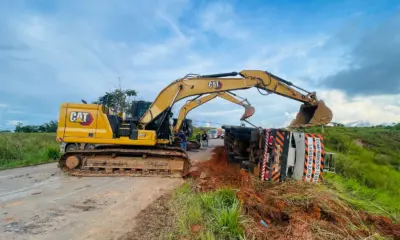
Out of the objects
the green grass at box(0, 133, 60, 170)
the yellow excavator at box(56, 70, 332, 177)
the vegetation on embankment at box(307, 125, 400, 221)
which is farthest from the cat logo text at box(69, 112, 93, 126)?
the vegetation on embankment at box(307, 125, 400, 221)

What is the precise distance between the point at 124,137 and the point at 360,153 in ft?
32.6

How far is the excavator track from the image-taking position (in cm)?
943

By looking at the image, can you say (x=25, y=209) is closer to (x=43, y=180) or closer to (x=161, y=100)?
(x=43, y=180)

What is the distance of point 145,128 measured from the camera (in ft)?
34.8

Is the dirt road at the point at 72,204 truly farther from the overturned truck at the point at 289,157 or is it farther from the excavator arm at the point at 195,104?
the excavator arm at the point at 195,104

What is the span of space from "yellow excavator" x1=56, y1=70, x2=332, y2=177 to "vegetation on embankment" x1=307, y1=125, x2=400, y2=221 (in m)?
2.21

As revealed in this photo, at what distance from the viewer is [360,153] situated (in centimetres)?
1252

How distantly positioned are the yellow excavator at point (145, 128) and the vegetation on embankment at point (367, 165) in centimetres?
221

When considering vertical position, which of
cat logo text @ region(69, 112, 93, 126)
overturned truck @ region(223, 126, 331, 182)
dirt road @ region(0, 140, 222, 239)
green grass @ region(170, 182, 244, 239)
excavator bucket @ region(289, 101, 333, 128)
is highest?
excavator bucket @ region(289, 101, 333, 128)

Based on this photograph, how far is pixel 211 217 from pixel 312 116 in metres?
7.74

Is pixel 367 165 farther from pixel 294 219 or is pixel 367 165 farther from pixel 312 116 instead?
pixel 294 219

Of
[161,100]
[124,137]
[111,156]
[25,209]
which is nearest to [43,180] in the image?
[111,156]

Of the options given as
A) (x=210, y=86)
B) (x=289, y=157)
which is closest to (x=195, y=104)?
(x=210, y=86)

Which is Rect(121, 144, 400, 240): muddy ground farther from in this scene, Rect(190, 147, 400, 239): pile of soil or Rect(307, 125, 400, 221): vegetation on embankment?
Rect(307, 125, 400, 221): vegetation on embankment
